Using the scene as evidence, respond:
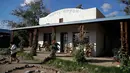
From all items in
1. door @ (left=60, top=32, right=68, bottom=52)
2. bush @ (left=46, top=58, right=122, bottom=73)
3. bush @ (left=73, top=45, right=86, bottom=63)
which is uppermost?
door @ (left=60, top=32, right=68, bottom=52)

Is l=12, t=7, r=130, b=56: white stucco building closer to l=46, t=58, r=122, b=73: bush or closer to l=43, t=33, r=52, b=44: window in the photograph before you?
l=43, t=33, r=52, b=44: window

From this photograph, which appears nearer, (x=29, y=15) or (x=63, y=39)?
(x=63, y=39)

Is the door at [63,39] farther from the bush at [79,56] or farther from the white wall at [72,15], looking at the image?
the bush at [79,56]

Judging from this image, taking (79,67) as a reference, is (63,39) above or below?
above

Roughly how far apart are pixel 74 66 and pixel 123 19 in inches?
179

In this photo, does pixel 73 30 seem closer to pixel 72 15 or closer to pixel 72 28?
Answer: pixel 72 28

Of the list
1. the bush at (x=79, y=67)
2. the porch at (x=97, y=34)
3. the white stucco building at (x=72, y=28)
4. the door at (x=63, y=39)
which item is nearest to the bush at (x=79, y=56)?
the bush at (x=79, y=67)

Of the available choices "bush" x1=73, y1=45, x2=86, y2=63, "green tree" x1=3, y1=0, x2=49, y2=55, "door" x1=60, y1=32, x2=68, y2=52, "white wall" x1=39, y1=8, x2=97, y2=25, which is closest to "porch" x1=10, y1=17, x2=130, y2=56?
"door" x1=60, y1=32, x2=68, y2=52

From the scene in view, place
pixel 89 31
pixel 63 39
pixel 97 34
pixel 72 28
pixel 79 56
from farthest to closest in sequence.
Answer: pixel 63 39 → pixel 72 28 → pixel 89 31 → pixel 97 34 → pixel 79 56

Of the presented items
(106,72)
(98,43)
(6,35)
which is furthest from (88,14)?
(6,35)

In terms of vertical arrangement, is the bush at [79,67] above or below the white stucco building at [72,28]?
below

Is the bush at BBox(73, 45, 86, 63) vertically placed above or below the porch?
below

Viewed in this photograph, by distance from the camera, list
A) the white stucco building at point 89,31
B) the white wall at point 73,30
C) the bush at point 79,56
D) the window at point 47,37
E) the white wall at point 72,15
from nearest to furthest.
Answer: the bush at point 79,56, the white wall at point 73,30, the white stucco building at point 89,31, the white wall at point 72,15, the window at point 47,37

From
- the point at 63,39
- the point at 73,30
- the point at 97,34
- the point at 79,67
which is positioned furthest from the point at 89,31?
the point at 79,67
